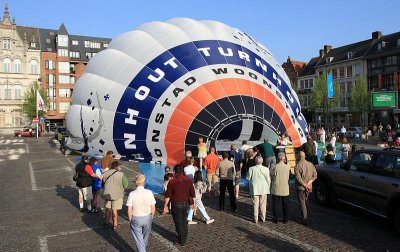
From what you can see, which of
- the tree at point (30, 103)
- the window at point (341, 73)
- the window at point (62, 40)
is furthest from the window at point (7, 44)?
the window at point (341, 73)

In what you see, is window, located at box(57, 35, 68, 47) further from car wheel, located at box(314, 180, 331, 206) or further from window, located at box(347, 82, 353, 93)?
car wheel, located at box(314, 180, 331, 206)

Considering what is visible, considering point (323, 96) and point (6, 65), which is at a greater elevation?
point (6, 65)

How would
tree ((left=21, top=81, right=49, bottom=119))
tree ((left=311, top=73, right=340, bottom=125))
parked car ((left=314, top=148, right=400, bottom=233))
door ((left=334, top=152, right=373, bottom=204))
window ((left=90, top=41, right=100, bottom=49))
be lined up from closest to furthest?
parked car ((left=314, top=148, right=400, bottom=233))
door ((left=334, top=152, right=373, bottom=204))
tree ((left=311, top=73, right=340, bottom=125))
tree ((left=21, top=81, right=49, bottom=119))
window ((left=90, top=41, right=100, bottom=49))

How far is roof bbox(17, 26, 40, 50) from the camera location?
6981cm

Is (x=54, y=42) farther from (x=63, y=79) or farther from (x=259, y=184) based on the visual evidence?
(x=259, y=184)

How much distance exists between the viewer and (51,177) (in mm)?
16266

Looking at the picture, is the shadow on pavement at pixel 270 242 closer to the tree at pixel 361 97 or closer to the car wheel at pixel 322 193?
the car wheel at pixel 322 193

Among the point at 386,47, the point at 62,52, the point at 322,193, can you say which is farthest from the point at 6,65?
the point at 322,193

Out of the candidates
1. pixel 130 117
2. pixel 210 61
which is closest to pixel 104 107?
pixel 130 117

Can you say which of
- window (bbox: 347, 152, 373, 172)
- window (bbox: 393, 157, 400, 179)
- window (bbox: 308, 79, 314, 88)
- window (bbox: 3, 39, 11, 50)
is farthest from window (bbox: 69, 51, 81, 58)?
window (bbox: 393, 157, 400, 179)

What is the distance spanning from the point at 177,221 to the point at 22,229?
3.91 meters

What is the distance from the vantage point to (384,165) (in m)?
8.16

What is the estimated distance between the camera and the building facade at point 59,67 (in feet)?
234

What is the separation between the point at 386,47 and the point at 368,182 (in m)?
53.3
